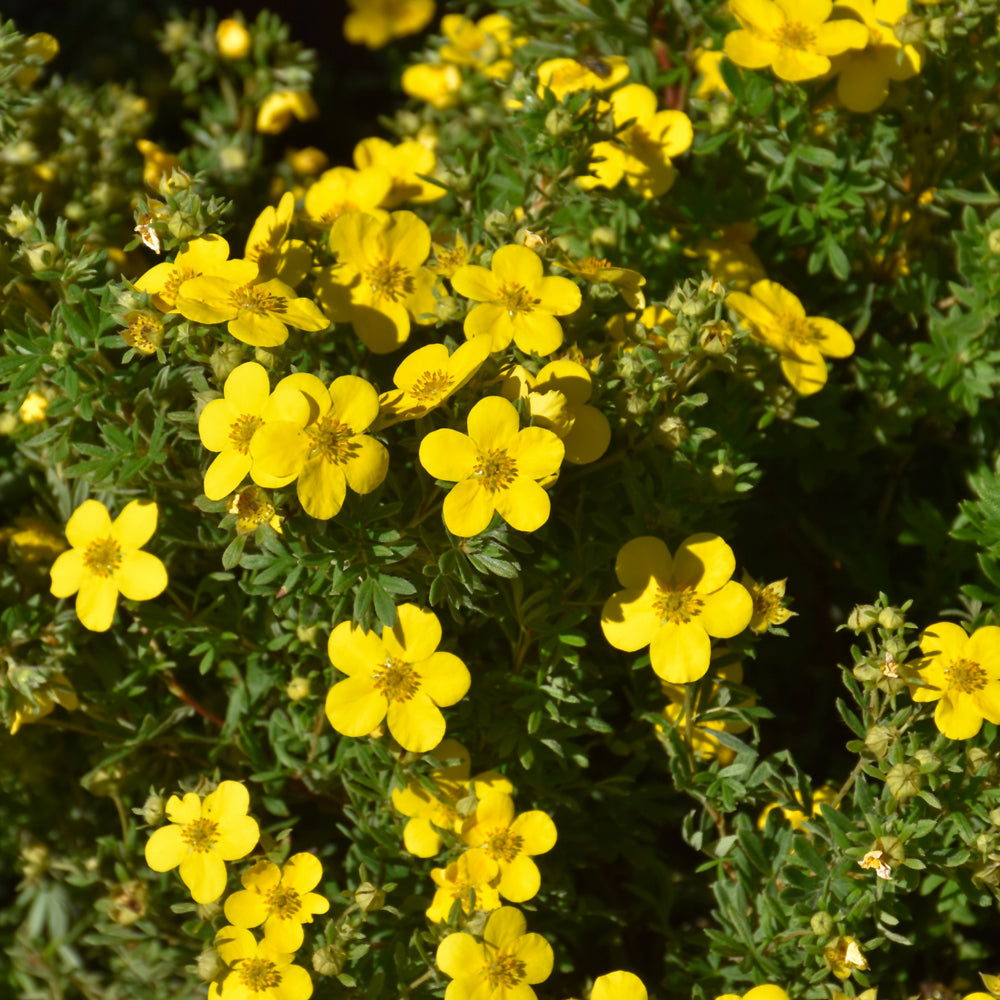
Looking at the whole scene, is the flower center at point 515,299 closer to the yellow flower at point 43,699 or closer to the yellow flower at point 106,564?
the yellow flower at point 106,564

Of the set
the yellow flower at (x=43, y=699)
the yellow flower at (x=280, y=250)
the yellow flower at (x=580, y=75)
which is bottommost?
the yellow flower at (x=43, y=699)

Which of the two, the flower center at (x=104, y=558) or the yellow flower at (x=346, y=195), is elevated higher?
the yellow flower at (x=346, y=195)

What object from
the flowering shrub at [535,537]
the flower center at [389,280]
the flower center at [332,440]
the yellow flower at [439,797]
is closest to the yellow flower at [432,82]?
the flowering shrub at [535,537]

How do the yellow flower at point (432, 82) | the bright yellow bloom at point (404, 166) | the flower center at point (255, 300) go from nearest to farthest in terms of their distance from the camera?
the flower center at point (255, 300) < the bright yellow bloom at point (404, 166) < the yellow flower at point (432, 82)

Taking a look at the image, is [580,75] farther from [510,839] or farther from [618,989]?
[618,989]

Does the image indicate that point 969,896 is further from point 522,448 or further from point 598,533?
point 522,448

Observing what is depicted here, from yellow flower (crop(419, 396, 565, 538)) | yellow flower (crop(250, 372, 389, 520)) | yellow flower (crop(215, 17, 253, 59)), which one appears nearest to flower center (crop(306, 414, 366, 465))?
yellow flower (crop(250, 372, 389, 520))

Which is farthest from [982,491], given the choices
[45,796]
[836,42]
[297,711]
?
[45,796]
